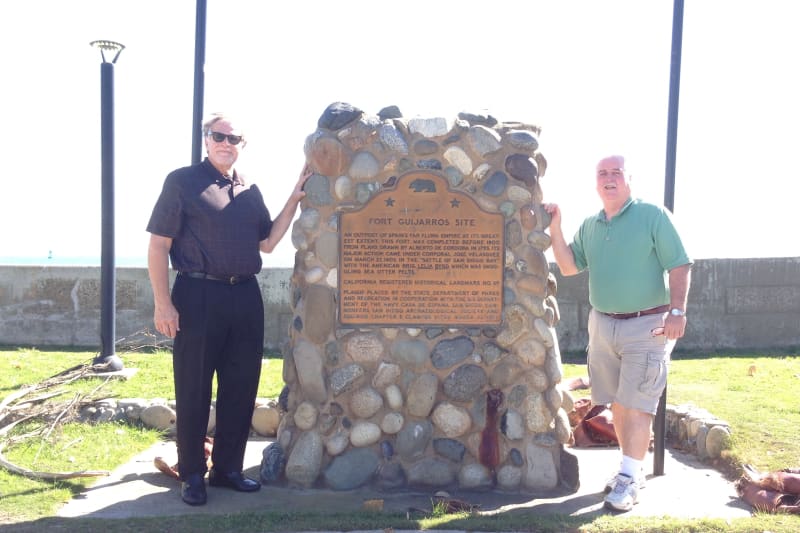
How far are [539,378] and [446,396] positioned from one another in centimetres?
53

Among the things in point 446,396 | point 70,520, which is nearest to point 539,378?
point 446,396

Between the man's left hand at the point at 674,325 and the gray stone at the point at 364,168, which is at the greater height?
the gray stone at the point at 364,168

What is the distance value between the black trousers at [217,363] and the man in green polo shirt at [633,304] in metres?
1.87

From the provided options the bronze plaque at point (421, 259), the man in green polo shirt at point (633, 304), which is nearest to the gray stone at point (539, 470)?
the man in green polo shirt at point (633, 304)

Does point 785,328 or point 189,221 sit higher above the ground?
point 189,221

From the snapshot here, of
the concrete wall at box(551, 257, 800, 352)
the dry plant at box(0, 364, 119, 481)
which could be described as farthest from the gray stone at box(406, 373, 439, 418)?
the concrete wall at box(551, 257, 800, 352)

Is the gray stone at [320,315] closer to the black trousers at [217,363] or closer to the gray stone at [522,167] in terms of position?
the black trousers at [217,363]

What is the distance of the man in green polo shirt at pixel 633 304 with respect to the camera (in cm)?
381

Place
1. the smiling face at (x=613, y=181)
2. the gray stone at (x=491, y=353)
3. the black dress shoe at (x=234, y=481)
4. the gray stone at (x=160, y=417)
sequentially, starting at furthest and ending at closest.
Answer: the gray stone at (x=160, y=417)
the gray stone at (x=491, y=353)
the black dress shoe at (x=234, y=481)
the smiling face at (x=613, y=181)

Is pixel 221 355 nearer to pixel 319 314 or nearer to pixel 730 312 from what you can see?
pixel 319 314

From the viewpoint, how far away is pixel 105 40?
21.0 ft

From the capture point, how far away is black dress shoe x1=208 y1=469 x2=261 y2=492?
4.07m

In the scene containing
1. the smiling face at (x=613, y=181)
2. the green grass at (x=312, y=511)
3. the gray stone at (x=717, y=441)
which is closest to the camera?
the green grass at (x=312, y=511)

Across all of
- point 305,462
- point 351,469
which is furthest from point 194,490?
point 351,469
